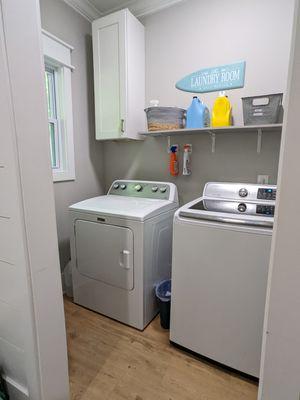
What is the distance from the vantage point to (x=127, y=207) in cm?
180

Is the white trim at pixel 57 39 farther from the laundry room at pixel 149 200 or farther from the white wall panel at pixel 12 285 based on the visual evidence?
the white wall panel at pixel 12 285

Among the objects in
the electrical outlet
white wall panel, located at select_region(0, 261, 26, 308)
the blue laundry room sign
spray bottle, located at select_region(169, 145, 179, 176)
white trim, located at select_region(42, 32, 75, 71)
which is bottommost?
white wall panel, located at select_region(0, 261, 26, 308)

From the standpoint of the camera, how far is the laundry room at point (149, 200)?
2.71ft

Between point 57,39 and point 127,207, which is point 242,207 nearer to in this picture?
point 127,207

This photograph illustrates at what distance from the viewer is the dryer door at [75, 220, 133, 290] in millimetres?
1658

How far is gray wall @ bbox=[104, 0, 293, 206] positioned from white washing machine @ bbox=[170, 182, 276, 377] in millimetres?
578

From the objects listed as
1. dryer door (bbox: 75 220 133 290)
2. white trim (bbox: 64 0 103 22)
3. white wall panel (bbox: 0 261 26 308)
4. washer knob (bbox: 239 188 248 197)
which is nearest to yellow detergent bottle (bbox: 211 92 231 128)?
washer knob (bbox: 239 188 248 197)

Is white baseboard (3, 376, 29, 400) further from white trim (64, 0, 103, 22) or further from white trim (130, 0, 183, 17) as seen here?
white trim (130, 0, 183, 17)

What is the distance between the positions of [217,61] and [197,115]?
493 millimetres

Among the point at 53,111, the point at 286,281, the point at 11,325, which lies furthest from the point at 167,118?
the point at 11,325

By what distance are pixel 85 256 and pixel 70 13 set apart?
2.15m

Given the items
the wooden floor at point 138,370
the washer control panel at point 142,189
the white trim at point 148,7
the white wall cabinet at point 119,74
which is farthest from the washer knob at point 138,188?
the white trim at point 148,7

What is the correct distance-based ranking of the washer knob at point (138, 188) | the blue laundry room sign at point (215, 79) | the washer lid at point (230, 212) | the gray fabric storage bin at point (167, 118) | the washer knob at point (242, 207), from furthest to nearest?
the washer knob at point (138, 188) < the gray fabric storage bin at point (167, 118) < the blue laundry room sign at point (215, 79) < the washer knob at point (242, 207) < the washer lid at point (230, 212)

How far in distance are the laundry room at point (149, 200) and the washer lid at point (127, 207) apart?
2 centimetres
